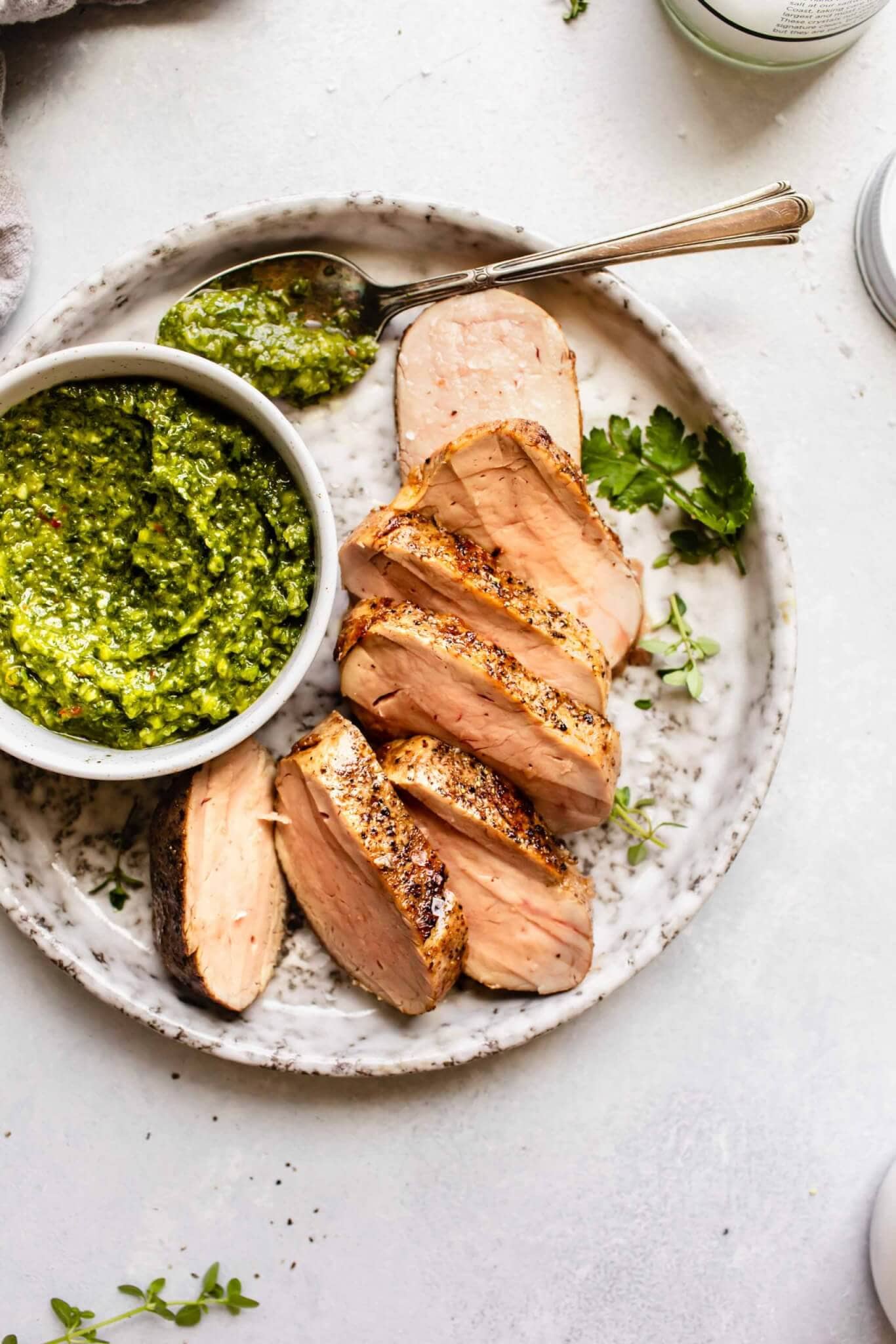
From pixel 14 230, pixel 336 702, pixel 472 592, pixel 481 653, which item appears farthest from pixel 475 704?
pixel 14 230

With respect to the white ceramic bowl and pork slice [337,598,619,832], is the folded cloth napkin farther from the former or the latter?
pork slice [337,598,619,832]

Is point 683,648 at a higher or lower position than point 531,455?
lower

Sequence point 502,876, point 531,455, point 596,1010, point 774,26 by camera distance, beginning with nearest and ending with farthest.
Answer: point 531,455 → point 502,876 → point 774,26 → point 596,1010

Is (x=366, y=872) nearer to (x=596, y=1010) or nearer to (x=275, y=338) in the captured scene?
(x=596, y=1010)

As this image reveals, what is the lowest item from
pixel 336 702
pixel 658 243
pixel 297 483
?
pixel 336 702

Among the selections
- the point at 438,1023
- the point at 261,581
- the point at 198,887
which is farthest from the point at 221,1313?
the point at 261,581

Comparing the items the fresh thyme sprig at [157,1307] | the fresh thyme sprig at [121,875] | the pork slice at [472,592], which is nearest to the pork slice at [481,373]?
the pork slice at [472,592]

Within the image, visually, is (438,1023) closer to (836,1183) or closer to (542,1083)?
(542,1083)

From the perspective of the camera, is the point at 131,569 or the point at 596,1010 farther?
the point at 596,1010
